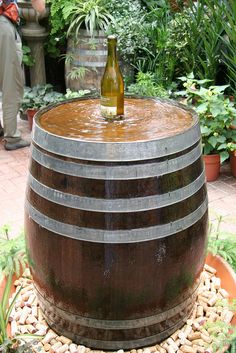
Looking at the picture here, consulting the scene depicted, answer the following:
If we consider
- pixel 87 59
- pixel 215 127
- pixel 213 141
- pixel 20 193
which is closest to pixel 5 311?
pixel 20 193

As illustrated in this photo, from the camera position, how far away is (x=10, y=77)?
14.6 feet

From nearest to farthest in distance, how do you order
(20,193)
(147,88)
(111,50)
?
(111,50), (20,193), (147,88)

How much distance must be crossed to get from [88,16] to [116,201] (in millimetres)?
3873

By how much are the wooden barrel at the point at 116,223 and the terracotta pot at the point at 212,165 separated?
2.00m

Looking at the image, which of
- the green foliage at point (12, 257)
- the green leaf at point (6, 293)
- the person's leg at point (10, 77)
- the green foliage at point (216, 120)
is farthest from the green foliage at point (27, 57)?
the green leaf at point (6, 293)

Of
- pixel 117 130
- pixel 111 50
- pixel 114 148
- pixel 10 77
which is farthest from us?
pixel 10 77

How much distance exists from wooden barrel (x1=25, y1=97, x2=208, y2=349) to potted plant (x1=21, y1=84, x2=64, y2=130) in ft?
10.4

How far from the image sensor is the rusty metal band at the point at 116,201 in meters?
1.61

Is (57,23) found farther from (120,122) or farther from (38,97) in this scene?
(120,122)

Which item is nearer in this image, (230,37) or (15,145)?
(230,37)

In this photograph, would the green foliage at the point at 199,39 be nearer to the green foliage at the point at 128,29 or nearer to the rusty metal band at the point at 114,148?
the green foliage at the point at 128,29

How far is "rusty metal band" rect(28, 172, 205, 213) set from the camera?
161 cm

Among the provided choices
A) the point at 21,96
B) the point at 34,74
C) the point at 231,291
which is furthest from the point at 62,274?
the point at 34,74

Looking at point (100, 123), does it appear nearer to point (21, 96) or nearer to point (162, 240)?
point (162, 240)
